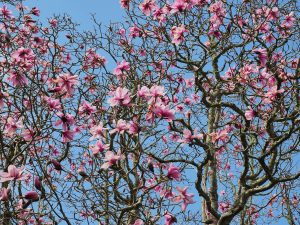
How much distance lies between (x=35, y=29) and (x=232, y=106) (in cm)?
313

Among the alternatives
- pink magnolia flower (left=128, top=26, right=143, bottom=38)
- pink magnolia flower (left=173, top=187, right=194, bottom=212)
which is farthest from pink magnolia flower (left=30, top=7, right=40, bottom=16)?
pink magnolia flower (left=173, top=187, right=194, bottom=212)

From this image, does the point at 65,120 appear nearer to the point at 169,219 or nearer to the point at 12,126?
the point at 12,126

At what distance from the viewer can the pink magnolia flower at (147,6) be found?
21.0 ft

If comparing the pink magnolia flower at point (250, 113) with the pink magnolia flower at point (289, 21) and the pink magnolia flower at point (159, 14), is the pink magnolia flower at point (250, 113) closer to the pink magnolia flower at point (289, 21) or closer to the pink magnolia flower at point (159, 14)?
the pink magnolia flower at point (289, 21)

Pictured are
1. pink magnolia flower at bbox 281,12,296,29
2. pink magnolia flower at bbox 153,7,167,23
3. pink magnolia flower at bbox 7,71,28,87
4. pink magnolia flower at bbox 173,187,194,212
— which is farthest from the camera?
pink magnolia flower at bbox 153,7,167,23

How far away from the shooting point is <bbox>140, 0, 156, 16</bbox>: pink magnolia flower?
6.41 metres

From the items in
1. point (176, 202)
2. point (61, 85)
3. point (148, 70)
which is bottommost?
point (176, 202)

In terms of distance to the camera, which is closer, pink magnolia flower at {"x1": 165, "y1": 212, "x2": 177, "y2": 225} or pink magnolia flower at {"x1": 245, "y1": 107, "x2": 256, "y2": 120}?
pink magnolia flower at {"x1": 165, "y1": 212, "x2": 177, "y2": 225}

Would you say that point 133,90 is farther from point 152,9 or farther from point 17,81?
point 17,81

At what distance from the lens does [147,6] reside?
644 centimetres

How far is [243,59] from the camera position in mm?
5980

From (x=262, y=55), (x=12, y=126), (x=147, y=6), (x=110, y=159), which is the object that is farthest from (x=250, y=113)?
(x=12, y=126)

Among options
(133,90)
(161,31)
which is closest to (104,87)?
(133,90)

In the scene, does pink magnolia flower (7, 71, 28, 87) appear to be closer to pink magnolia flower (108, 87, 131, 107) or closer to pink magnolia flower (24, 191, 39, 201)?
pink magnolia flower (108, 87, 131, 107)
